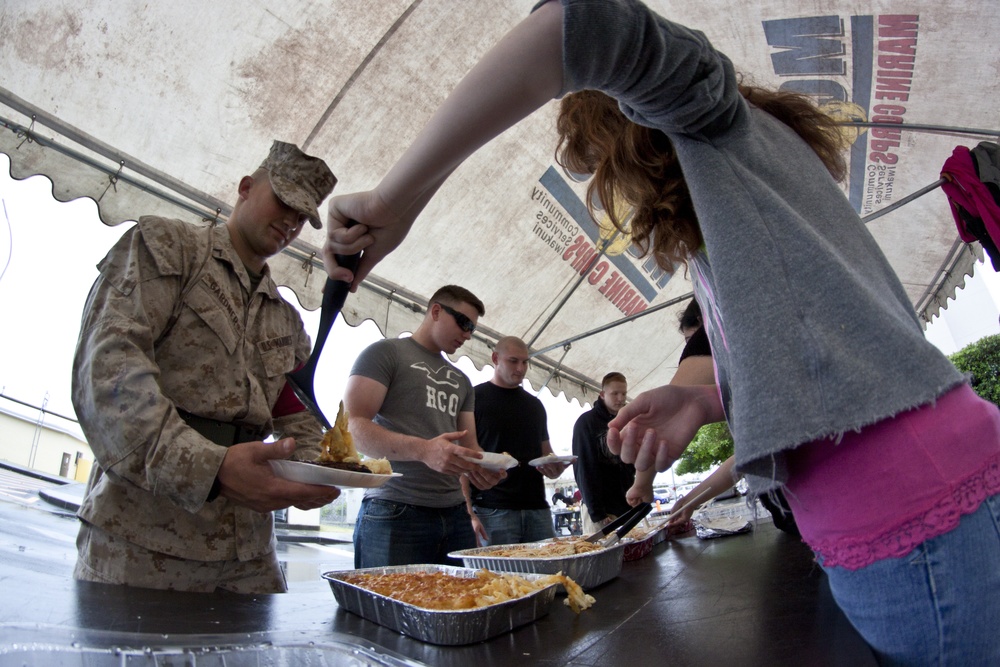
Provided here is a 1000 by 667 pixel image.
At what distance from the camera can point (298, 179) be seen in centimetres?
168

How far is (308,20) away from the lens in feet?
8.86

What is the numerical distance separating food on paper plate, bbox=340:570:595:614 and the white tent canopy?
3.95 feet

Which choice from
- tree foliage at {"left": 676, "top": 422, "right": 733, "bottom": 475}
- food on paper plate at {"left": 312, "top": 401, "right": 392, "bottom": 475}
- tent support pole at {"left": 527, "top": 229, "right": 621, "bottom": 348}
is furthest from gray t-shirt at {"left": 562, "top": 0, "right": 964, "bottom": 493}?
tree foliage at {"left": 676, "top": 422, "right": 733, "bottom": 475}

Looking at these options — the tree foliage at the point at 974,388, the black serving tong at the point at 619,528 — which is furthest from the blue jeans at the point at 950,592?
the tree foliage at the point at 974,388

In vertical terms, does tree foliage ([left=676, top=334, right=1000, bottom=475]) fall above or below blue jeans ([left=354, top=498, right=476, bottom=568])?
above

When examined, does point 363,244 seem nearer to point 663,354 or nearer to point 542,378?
point 542,378

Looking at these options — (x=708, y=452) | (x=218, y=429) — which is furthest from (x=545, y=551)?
(x=708, y=452)

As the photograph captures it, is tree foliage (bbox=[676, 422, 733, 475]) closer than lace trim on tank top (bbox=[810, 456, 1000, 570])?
No

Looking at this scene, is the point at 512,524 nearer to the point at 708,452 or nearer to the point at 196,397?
the point at 196,397

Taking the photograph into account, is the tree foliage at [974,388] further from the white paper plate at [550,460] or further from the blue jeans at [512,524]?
the white paper plate at [550,460]

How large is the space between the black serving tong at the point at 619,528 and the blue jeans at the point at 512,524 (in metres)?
1.34

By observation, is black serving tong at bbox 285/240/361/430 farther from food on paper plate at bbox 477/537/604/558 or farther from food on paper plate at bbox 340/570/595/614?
food on paper plate at bbox 477/537/604/558

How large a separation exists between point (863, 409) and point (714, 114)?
0.38m

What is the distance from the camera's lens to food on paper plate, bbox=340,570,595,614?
1048 millimetres
